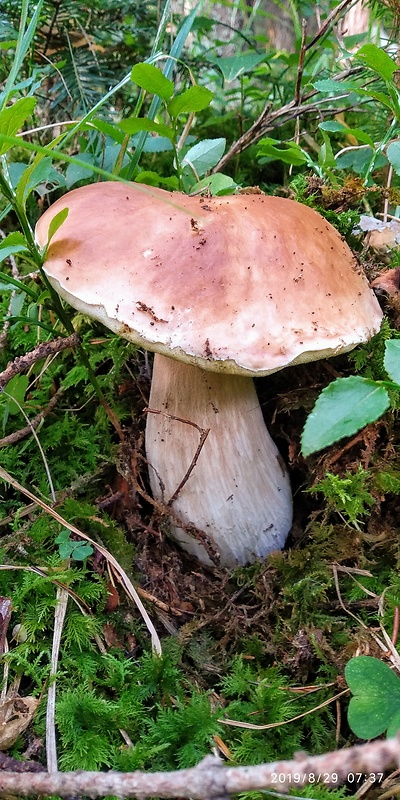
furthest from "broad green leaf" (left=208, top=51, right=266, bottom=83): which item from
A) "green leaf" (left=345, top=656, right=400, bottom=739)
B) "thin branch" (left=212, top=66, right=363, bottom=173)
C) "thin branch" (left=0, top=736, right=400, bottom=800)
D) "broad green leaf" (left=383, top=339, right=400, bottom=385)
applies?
"thin branch" (left=0, top=736, right=400, bottom=800)

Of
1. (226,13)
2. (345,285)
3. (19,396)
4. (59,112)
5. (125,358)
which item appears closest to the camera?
(345,285)

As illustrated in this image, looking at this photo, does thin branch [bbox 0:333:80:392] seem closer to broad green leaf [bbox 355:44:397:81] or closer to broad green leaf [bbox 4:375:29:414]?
broad green leaf [bbox 4:375:29:414]

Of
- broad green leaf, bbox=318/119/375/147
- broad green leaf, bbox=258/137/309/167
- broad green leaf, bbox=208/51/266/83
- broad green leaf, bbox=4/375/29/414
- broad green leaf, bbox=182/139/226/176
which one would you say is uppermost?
broad green leaf, bbox=208/51/266/83

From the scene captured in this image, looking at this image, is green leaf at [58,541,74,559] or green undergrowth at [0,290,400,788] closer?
green undergrowth at [0,290,400,788]

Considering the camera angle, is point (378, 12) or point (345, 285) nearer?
point (345, 285)

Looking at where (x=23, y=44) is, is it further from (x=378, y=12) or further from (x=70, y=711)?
(x=70, y=711)

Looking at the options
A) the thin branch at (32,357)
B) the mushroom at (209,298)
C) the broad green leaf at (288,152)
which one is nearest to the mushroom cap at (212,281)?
the mushroom at (209,298)

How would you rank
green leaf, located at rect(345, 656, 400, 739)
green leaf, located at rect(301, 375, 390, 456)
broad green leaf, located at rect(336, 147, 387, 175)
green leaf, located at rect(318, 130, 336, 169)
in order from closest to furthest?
1. green leaf, located at rect(301, 375, 390, 456)
2. green leaf, located at rect(345, 656, 400, 739)
3. green leaf, located at rect(318, 130, 336, 169)
4. broad green leaf, located at rect(336, 147, 387, 175)

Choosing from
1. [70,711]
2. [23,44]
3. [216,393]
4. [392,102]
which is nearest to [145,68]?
[23,44]
